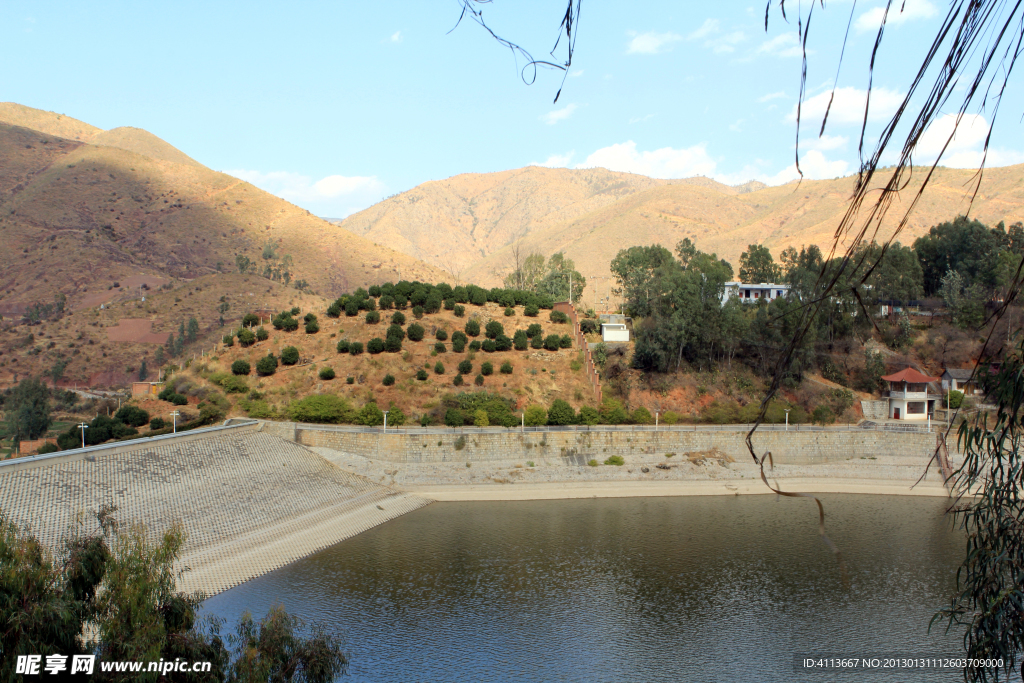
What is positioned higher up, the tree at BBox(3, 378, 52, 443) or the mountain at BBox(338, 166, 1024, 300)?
the mountain at BBox(338, 166, 1024, 300)

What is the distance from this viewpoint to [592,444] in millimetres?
37781

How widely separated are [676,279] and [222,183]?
8192 cm

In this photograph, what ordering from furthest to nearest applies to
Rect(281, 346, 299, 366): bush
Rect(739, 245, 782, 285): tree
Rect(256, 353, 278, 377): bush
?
Rect(739, 245, 782, 285): tree, Rect(281, 346, 299, 366): bush, Rect(256, 353, 278, 377): bush

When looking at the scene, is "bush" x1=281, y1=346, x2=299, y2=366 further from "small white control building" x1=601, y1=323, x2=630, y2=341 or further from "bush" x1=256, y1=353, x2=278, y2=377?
"small white control building" x1=601, y1=323, x2=630, y2=341

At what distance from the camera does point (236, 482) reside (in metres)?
29.9

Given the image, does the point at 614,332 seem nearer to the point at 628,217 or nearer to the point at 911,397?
the point at 911,397

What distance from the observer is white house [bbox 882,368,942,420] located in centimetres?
4312

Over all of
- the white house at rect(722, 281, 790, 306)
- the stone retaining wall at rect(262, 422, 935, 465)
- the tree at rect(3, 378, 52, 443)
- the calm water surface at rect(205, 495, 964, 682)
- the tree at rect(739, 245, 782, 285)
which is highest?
the tree at rect(739, 245, 782, 285)

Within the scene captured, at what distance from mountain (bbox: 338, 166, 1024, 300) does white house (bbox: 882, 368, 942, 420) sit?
16.8m

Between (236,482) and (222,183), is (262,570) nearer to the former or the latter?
(236,482)

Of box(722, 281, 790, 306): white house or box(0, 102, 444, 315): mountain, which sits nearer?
box(722, 281, 790, 306): white house

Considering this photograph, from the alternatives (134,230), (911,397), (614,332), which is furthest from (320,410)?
(134,230)

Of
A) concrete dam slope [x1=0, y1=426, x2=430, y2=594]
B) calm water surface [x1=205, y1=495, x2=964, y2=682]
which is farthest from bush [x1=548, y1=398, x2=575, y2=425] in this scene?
concrete dam slope [x1=0, y1=426, x2=430, y2=594]

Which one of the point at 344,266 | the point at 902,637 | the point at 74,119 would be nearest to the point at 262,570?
the point at 902,637
